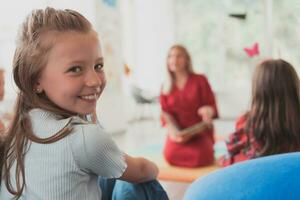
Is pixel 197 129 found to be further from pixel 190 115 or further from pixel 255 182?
pixel 255 182

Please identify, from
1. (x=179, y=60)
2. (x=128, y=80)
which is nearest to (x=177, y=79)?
(x=179, y=60)

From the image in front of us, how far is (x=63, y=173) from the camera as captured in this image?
84 centimetres

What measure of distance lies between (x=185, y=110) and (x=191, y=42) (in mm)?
2695

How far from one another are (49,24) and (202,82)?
8.51 ft

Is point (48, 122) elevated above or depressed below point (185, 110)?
above

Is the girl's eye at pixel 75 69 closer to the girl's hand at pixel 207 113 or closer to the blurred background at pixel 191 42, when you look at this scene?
the girl's hand at pixel 207 113

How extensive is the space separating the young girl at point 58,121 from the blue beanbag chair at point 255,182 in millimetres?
174

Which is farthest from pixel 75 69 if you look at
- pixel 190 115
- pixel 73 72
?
pixel 190 115

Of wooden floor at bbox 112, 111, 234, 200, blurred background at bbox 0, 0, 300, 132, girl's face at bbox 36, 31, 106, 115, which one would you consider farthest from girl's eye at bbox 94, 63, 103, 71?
blurred background at bbox 0, 0, 300, 132

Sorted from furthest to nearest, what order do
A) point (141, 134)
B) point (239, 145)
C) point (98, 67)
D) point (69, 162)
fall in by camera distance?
point (141, 134) → point (239, 145) → point (98, 67) → point (69, 162)

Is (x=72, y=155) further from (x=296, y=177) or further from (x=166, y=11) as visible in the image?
(x=166, y=11)

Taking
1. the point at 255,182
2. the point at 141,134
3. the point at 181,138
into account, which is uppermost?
the point at 255,182

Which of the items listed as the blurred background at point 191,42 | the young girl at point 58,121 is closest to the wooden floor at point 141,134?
the blurred background at point 191,42

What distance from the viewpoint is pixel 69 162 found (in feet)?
2.73
